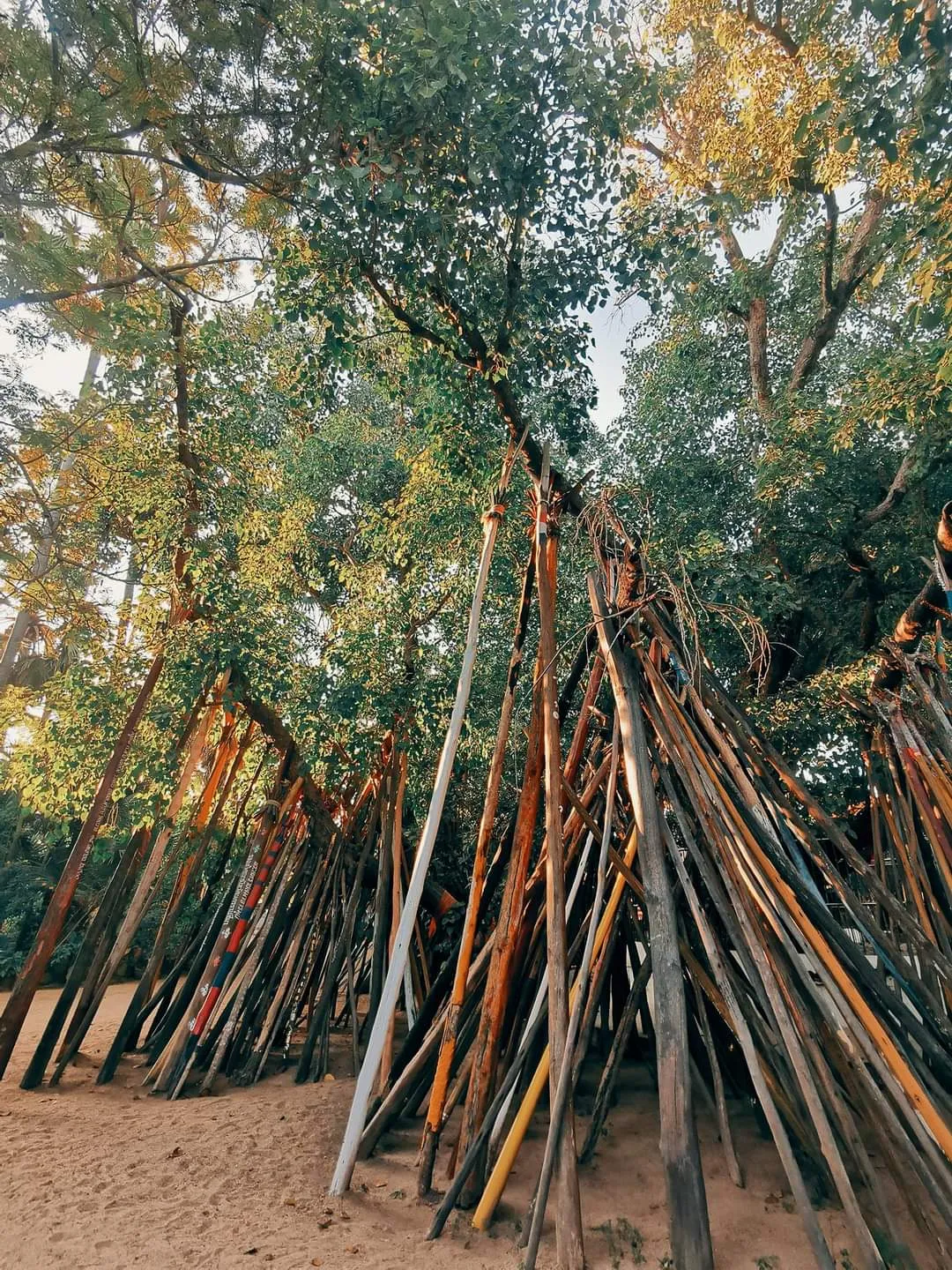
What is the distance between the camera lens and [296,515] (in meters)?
5.78

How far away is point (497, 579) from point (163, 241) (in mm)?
3299

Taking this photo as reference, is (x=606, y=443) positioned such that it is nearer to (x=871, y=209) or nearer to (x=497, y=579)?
(x=497, y=579)

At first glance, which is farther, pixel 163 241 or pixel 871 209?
pixel 871 209

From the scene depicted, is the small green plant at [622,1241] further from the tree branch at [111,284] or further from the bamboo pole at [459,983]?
the tree branch at [111,284]

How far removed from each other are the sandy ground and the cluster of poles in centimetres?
9

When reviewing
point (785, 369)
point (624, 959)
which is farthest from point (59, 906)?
point (785, 369)

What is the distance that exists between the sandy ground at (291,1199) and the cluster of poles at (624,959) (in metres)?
0.09

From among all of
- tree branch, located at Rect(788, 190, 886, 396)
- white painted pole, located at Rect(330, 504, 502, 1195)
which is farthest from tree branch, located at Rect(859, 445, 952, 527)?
white painted pole, located at Rect(330, 504, 502, 1195)

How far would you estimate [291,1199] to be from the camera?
2121mm

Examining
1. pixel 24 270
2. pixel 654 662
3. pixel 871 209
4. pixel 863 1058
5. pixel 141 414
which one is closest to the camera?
pixel 863 1058

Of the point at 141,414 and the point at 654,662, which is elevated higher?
the point at 141,414

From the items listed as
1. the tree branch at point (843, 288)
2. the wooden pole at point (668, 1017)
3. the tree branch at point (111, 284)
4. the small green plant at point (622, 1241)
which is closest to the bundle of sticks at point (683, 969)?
the wooden pole at point (668, 1017)

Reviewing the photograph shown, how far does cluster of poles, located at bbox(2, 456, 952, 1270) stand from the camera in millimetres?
1590

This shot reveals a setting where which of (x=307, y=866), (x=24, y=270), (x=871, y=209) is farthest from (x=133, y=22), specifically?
(x=871, y=209)
